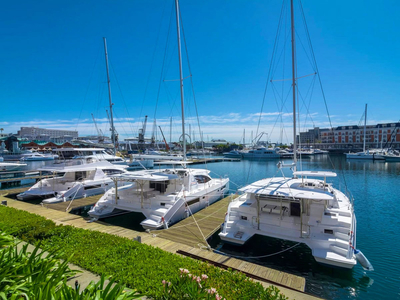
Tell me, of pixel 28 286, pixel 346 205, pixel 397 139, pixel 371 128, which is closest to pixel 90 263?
pixel 28 286

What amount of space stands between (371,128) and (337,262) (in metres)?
144

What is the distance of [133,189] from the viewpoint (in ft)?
47.8

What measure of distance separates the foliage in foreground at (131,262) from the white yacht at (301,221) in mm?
3921

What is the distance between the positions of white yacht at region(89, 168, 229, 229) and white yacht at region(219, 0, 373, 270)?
135 inches

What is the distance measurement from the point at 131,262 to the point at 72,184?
15899mm

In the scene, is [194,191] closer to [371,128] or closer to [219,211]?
[219,211]

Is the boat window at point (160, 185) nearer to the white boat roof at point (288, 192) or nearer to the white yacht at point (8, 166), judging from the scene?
the white boat roof at point (288, 192)

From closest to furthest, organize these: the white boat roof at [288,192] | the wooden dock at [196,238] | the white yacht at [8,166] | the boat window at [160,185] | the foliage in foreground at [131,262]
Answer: the foliage in foreground at [131,262], the wooden dock at [196,238], the white boat roof at [288,192], the boat window at [160,185], the white yacht at [8,166]

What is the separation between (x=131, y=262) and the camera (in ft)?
19.3

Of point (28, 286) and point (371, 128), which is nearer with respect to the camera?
point (28, 286)

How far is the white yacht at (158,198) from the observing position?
472 inches

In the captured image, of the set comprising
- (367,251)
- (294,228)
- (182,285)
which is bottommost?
(367,251)

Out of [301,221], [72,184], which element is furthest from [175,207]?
[72,184]

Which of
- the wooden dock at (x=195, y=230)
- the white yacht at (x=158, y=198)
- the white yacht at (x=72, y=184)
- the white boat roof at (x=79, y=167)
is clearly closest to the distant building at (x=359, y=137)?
the white boat roof at (x=79, y=167)
